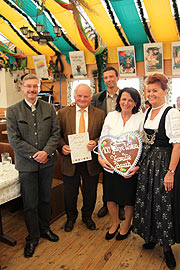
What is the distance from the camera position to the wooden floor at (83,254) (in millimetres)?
2176

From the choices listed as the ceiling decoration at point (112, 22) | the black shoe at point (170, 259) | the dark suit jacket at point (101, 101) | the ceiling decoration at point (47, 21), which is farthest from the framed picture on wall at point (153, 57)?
the black shoe at point (170, 259)

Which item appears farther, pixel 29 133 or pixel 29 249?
pixel 29 249

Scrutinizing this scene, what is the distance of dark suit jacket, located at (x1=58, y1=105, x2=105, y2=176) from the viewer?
254 centimetres

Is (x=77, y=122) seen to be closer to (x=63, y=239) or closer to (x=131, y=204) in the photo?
(x=131, y=204)

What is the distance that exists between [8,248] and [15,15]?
762 cm

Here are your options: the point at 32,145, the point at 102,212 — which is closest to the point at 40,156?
the point at 32,145

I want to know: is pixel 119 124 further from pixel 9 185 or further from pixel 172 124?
pixel 9 185

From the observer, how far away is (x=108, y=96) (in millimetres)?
2951

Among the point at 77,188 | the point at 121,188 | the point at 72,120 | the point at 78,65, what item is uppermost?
the point at 78,65

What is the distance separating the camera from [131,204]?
2.34 metres

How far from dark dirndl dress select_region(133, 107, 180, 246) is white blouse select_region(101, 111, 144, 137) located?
0.14 metres

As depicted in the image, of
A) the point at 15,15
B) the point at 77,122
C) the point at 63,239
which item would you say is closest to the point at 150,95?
the point at 77,122

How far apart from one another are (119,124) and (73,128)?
0.50m

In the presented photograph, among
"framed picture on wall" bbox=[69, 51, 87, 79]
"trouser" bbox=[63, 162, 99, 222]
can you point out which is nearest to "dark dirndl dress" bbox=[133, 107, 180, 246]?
"trouser" bbox=[63, 162, 99, 222]
